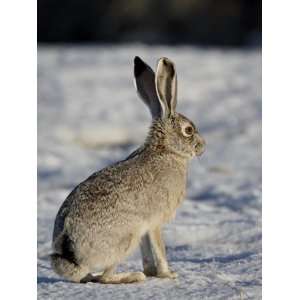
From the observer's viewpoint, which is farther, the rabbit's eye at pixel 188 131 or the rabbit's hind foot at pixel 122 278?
the rabbit's eye at pixel 188 131

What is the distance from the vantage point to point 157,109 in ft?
13.9

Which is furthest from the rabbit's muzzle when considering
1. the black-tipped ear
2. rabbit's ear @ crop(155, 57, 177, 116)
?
the black-tipped ear

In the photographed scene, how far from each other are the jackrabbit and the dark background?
39.8 feet

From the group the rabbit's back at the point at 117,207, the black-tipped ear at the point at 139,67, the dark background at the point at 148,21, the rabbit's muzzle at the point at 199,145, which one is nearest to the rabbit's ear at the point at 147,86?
the black-tipped ear at the point at 139,67

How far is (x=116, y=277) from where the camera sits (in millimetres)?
3791

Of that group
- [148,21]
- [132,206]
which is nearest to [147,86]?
[132,206]

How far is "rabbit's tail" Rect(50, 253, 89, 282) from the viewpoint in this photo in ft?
12.1

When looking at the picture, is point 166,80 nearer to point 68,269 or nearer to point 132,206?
point 132,206

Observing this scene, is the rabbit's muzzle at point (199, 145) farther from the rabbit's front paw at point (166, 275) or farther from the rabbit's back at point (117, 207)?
the rabbit's front paw at point (166, 275)

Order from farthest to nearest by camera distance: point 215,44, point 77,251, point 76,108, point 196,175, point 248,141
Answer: point 215,44 → point 76,108 → point 248,141 → point 196,175 → point 77,251

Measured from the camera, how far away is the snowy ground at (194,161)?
3.87 m
